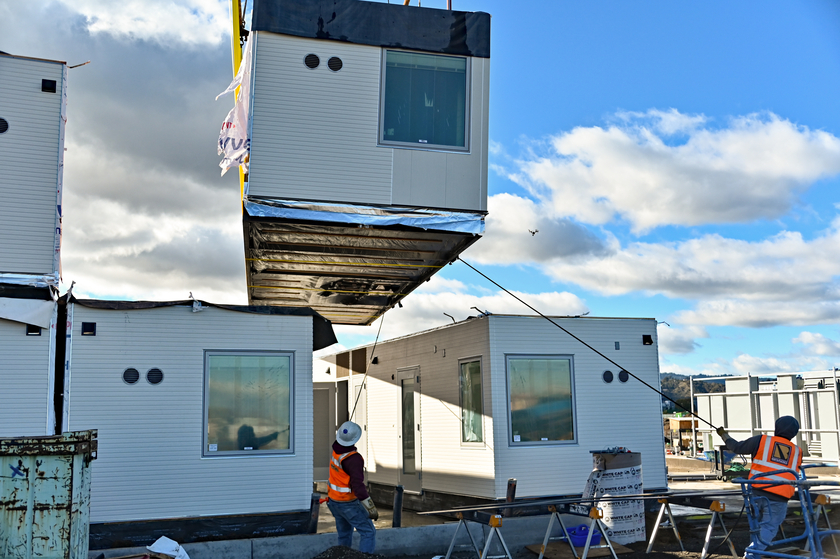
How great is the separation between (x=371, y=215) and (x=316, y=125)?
1.48 metres

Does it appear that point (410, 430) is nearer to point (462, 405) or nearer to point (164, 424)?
point (462, 405)

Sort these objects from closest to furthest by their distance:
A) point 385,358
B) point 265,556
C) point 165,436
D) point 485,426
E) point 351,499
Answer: point 351,499 → point 265,556 → point 165,436 → point 485,426 → point 385,358

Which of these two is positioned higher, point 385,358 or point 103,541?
point 385,358

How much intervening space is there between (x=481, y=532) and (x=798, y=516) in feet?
17.7

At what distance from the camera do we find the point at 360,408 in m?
16.2

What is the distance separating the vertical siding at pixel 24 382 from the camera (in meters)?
9.07

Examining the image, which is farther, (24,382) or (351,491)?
→ (24,382)

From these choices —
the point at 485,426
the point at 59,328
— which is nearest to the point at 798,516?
the point at 485,426

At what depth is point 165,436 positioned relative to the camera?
Answer: 31.1 ft

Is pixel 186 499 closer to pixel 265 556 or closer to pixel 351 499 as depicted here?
pixel 265 556

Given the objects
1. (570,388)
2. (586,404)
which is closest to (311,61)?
(570,388)

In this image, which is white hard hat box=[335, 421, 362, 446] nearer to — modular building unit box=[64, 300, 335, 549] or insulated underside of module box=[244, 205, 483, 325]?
modular building unit box=[64, 300, 335, 549]

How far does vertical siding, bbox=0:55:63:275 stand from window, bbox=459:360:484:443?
623 cm

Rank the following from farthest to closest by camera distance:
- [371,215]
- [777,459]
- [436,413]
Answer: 1. [436,413]
2. [371,215]
3. [777,459]
